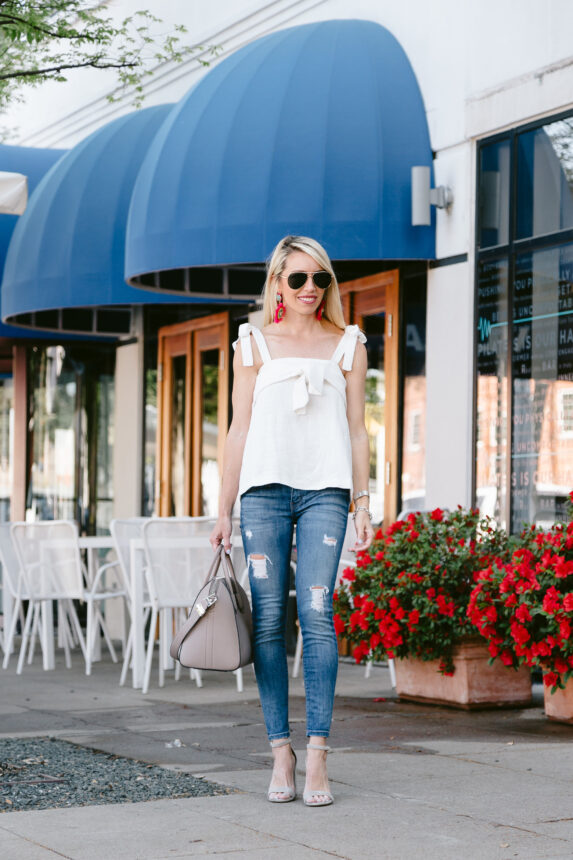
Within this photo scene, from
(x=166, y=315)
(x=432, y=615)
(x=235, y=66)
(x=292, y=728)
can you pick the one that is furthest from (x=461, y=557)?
(x=166, y=315)

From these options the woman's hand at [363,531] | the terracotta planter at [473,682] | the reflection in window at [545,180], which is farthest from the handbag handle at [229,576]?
the reflection in window at [545,180]

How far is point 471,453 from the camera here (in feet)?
30.0

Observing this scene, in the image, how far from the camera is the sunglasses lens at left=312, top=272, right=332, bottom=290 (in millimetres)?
4773

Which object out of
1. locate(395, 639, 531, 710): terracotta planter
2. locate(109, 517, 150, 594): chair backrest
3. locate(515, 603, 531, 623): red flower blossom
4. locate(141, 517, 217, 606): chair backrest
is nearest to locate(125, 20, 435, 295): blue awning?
locate(109, 517, 150, 594): chair backrest

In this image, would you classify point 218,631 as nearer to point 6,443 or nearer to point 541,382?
point 541,382

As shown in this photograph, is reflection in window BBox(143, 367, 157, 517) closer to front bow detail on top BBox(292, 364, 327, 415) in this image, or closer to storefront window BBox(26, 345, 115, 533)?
storefront window BBox(26, 345, 115, 533)

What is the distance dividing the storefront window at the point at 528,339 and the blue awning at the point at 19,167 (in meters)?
5.88

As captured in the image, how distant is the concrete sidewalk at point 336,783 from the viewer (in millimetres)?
3965

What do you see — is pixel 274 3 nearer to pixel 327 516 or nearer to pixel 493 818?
pixel 327 516

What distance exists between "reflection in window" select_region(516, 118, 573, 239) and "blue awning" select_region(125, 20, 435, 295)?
2.69 ft

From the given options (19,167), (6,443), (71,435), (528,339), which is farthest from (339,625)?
(6,443)

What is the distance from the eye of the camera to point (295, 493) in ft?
15.3

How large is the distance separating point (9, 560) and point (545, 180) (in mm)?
4942

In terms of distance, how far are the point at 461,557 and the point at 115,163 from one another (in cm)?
619
